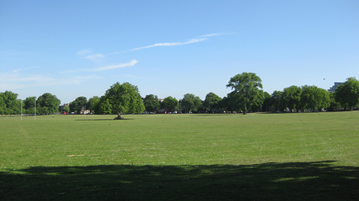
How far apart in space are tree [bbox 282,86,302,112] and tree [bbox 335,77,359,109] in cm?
1995

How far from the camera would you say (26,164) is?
1298 centimetres

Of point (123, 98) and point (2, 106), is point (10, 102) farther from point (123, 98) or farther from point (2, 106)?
point (123, 98)

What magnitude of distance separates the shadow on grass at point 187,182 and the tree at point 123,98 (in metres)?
72.2

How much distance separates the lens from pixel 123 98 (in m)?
83.3

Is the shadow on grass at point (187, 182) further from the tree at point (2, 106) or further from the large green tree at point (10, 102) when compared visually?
the large green tree at point (10, 102)

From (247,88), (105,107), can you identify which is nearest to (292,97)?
(247,88)

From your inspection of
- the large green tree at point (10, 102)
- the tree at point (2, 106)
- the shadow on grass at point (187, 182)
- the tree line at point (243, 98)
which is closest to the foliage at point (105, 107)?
the tree line at point (243, 98)

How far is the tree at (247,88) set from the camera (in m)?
119

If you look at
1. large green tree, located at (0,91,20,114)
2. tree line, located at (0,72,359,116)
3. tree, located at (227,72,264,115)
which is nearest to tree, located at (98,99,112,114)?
tree line, located at (0,72,359,116)

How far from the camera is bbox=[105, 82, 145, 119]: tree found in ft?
272

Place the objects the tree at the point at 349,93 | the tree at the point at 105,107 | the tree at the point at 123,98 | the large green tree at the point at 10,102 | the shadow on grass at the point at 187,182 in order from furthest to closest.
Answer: the large green tree at the point at 10,102
the tree at the point at 349,93
the tree at the point at 123,98
the tree at the point at 105,107
the shadow on grass at the point at 187,182

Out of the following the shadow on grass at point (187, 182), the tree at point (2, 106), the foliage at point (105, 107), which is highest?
the tree at point (2, 106)

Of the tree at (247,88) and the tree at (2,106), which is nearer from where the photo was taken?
the tree at (247,88)

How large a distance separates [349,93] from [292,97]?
28179 millimetres
